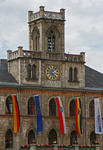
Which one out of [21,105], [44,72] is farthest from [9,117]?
[44,72]

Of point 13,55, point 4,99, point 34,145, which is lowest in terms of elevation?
point 34,145

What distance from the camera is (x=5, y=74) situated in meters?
103

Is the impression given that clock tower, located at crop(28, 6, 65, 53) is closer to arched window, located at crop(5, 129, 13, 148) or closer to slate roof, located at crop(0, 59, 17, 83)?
slate roof, located at crop(0, 59, 17, 83)

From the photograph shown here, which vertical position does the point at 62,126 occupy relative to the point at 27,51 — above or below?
below

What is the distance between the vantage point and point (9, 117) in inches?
3930

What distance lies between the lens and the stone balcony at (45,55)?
4021 inches

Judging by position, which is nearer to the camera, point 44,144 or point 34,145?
point 34,145

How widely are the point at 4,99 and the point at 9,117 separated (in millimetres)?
2686

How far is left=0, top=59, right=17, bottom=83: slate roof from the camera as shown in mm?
101562

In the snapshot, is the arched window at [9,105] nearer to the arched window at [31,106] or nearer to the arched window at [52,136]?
the arched window at [31,106]

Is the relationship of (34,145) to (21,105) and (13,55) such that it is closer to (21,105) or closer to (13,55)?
(21,105)

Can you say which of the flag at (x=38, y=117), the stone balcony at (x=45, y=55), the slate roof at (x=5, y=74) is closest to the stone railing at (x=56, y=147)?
the flag at (x=38, y=117)

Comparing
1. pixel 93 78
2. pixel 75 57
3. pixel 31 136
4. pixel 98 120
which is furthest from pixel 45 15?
pixel 31 136

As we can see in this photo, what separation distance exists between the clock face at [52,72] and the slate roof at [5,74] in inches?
212
